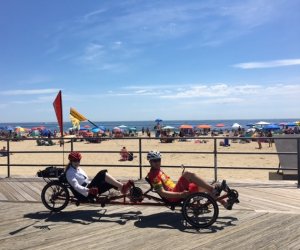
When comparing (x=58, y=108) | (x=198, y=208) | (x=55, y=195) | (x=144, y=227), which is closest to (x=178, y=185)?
(x=198, y=208)

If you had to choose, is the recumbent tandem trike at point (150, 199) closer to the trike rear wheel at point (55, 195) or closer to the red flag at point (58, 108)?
the trike rear wheel at point (55, 195)

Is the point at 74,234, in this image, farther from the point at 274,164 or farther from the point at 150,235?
the point at 274,164

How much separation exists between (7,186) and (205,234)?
5154mm

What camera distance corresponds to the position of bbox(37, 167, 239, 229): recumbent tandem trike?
5551 millimetres

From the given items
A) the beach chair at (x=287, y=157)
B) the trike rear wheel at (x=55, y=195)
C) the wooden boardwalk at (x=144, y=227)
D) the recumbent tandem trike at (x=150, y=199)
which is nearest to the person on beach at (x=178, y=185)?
the recumbent tandem trike at (x=150, y=199)

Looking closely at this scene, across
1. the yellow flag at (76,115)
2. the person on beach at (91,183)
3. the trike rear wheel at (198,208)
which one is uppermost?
the yellow flag at (76,115)

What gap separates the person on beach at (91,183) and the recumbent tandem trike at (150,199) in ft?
0.30

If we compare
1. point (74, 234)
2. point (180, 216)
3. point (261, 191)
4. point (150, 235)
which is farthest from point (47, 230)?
point (261, 191)

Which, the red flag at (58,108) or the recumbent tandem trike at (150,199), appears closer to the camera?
the recumbent tandem trike at (150,199)

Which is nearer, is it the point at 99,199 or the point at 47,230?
the point at 47,230

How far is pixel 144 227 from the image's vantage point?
557 centimetres

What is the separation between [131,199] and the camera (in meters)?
6.13

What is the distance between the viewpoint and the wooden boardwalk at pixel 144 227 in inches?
191

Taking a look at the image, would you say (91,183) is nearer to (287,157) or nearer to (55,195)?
(55,195)
